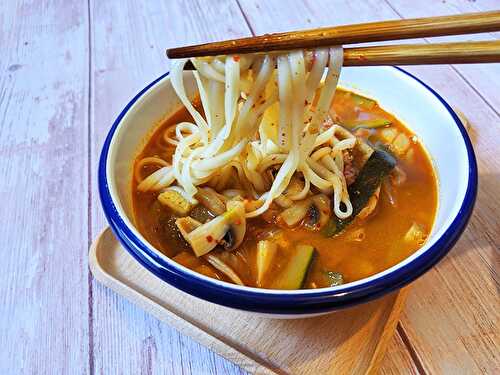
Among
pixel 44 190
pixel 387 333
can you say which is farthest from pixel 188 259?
pixel 44 190

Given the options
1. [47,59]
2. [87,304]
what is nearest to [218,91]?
[87,304]

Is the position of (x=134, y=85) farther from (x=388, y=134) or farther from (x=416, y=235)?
(x=416, y=235)

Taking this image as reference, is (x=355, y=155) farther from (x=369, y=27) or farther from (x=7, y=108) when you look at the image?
(x=7, y=108)

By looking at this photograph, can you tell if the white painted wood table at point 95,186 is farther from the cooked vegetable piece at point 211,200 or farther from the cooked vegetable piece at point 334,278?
the cooked vegetable piece at point 211,200

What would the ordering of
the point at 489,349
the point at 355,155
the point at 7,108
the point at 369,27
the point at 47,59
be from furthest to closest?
the point at 47,59 < the point at 7,108 < the point at 355,155 < the point at 489,349 < the point at 369,27

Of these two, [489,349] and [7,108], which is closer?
[489,349]

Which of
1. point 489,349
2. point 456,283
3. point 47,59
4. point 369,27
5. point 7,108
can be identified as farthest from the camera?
point 47,59
